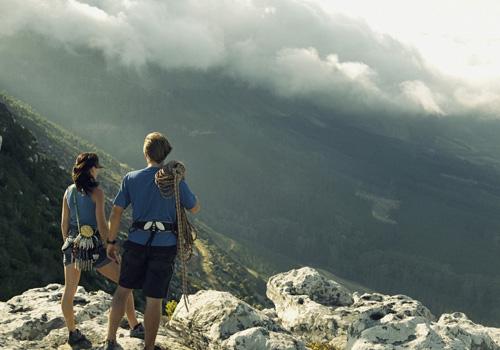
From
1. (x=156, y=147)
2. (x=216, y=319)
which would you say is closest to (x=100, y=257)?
(x=156, y=147)

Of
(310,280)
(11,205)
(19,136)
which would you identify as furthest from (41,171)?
(310,280)

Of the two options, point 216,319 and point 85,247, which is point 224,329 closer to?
point 216,319

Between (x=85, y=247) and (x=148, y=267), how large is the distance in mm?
1968

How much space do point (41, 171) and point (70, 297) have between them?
43046mm

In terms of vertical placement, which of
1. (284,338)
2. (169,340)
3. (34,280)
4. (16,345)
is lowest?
(34,280)

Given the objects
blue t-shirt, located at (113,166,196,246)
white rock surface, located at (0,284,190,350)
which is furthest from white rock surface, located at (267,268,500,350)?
blue t-shirt, located at (113,166,196,246)

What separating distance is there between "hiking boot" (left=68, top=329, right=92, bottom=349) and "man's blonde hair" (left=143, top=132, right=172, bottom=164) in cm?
468

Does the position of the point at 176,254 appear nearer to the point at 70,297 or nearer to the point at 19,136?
the point at 70,297

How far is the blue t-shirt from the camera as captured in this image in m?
9.89

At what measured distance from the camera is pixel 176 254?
10.1 metres

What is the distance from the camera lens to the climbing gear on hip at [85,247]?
432 inches

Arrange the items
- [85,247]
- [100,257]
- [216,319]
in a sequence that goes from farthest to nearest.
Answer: [216,319]
[100,257]
[85,247]

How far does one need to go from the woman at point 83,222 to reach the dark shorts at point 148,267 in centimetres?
116

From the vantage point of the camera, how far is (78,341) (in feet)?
36.7
